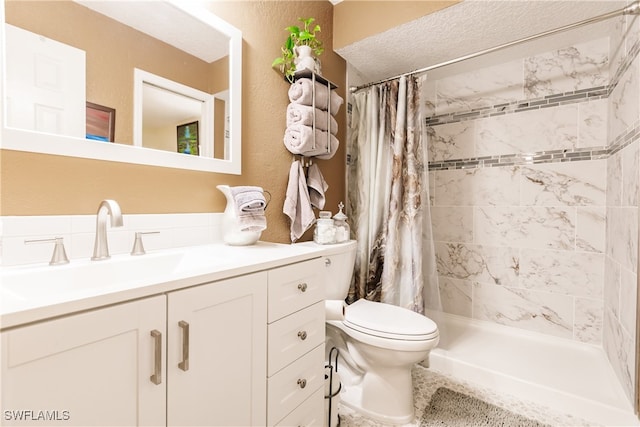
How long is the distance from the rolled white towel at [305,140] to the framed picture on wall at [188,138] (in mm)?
530

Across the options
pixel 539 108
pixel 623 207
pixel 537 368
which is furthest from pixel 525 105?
pixel 537 368

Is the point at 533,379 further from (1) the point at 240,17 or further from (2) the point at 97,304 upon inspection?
(1) the point at 240,17

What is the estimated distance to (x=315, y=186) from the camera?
174 centimetres

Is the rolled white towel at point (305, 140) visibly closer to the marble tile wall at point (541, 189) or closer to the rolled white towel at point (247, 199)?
the rolled white towel at point (247, 199)

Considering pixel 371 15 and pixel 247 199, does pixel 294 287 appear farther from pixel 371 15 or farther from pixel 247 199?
pixel 371 15

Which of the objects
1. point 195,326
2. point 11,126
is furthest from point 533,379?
point 11,126

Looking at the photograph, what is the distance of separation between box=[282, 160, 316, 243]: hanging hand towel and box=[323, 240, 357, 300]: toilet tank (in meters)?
0.22

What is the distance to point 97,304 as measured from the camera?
548 millimetres

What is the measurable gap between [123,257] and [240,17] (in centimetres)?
126

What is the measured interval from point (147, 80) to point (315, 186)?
98cm

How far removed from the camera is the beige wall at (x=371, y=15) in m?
1.64

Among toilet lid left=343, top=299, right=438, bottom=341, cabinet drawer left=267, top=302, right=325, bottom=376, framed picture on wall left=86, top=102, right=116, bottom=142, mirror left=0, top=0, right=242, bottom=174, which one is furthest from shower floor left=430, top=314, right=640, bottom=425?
framed picture on wall left=86, top=102, right=116, bottom=142

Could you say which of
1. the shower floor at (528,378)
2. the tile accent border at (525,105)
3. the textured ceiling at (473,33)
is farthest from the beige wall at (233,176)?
the shower floor at (528,378)

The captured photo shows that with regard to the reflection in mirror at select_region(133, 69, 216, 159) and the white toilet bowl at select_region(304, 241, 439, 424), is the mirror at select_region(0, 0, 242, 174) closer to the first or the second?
the reflection in mirror at select_region(133, 69, 216, 159)
